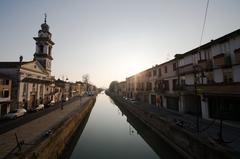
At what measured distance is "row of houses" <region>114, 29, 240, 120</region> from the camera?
55.7ft

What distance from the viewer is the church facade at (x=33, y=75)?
105ft

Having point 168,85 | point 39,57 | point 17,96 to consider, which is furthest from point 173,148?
point 39,57

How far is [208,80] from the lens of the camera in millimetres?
21188

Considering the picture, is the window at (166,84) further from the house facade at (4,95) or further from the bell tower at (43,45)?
the bell tower at (43,45)

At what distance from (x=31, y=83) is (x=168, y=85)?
108ft

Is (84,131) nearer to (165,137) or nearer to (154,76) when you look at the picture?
(165,137)

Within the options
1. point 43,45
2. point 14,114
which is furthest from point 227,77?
point 43,45

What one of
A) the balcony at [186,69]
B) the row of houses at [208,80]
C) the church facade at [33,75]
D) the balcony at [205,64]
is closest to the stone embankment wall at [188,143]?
the row of houses at [208,80]

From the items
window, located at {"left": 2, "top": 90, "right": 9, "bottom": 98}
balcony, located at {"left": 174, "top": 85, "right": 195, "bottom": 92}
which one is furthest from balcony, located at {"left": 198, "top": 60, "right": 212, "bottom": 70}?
window, located at {"left": 2, "top": 90, "right": 9, "bottom": 98}

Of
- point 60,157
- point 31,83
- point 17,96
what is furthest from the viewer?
point 31,83

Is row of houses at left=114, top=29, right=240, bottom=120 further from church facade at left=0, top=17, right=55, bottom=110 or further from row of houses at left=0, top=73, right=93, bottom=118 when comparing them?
church facade at left=0, top=17, right=55, bottom=110

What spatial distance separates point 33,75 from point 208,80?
128ft

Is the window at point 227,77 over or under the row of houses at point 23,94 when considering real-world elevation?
over

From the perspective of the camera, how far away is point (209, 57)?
816 inches
